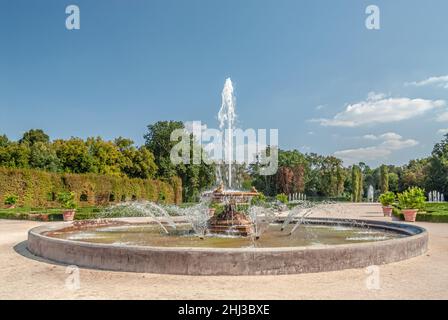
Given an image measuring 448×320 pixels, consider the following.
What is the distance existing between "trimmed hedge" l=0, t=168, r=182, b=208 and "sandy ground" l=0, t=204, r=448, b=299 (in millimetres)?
24672

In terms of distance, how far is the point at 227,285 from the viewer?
631 cm

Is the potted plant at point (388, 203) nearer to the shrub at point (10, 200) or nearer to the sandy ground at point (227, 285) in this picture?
the sandy ground at point (227, 285)

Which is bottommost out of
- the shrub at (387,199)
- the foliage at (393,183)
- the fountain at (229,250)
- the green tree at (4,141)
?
the fountain at (229,250)

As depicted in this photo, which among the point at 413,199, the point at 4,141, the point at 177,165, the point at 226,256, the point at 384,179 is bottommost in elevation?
the point at 226,256

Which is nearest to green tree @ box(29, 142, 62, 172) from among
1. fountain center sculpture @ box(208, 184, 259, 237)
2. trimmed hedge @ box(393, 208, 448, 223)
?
trimmed hedge @ box(393, 208, 448, 223)

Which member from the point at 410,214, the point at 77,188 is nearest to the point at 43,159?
the point at 77,188

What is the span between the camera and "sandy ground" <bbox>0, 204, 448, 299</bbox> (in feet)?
18.9

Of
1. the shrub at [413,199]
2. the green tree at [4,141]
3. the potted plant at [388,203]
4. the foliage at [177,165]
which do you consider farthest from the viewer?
the foliage at [177,165]

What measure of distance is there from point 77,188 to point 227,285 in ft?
100

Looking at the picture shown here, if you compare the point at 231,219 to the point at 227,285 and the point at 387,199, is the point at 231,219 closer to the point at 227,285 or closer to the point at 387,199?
the point at 227,285

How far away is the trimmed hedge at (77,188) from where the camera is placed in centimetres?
3005

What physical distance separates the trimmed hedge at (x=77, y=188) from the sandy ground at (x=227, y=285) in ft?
80.9

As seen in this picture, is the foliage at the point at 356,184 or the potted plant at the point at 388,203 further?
the foliage at the point at 356,184

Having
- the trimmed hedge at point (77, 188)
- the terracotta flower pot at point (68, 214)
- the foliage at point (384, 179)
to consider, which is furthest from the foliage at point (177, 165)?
the terracotta flower pot at point (68, 214)
